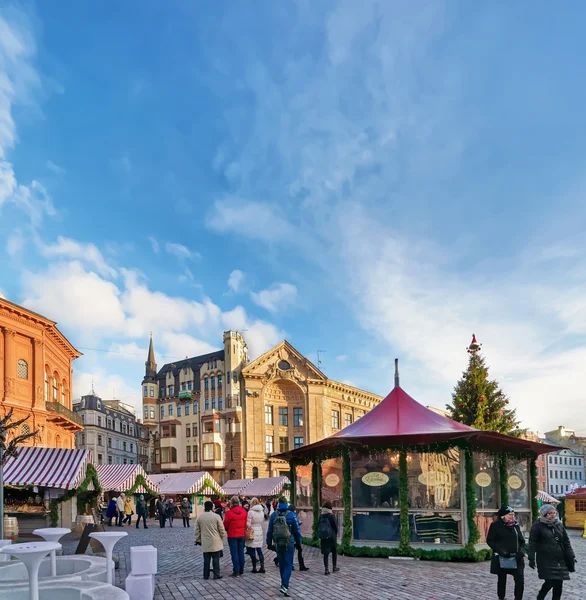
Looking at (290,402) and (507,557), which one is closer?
(507,557)

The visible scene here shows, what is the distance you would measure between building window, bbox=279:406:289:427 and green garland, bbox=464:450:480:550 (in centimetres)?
5006

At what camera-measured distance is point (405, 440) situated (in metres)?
16.9

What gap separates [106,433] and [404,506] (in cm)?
6762

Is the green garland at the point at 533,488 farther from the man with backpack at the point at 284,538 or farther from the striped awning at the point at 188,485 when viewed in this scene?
the striped awning at the point at 188,485

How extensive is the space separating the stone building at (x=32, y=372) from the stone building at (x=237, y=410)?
2624cm

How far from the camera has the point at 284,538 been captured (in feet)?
39.4

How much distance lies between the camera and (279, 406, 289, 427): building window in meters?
65.8

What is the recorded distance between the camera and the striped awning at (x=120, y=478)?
35281 mm

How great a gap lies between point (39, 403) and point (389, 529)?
22.0 m

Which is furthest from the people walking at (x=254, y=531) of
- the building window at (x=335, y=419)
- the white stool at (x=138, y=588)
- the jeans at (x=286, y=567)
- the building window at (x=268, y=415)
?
the building window at (x=335, y=419)

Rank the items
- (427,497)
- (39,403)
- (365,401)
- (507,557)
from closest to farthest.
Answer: (507,557), (427,497), (39,403), (365,401)

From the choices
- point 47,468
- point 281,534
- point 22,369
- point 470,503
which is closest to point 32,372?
point 22,369

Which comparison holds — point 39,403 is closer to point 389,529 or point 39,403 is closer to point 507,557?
point 389,529

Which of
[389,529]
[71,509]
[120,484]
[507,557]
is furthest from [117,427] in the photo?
[507,557]
